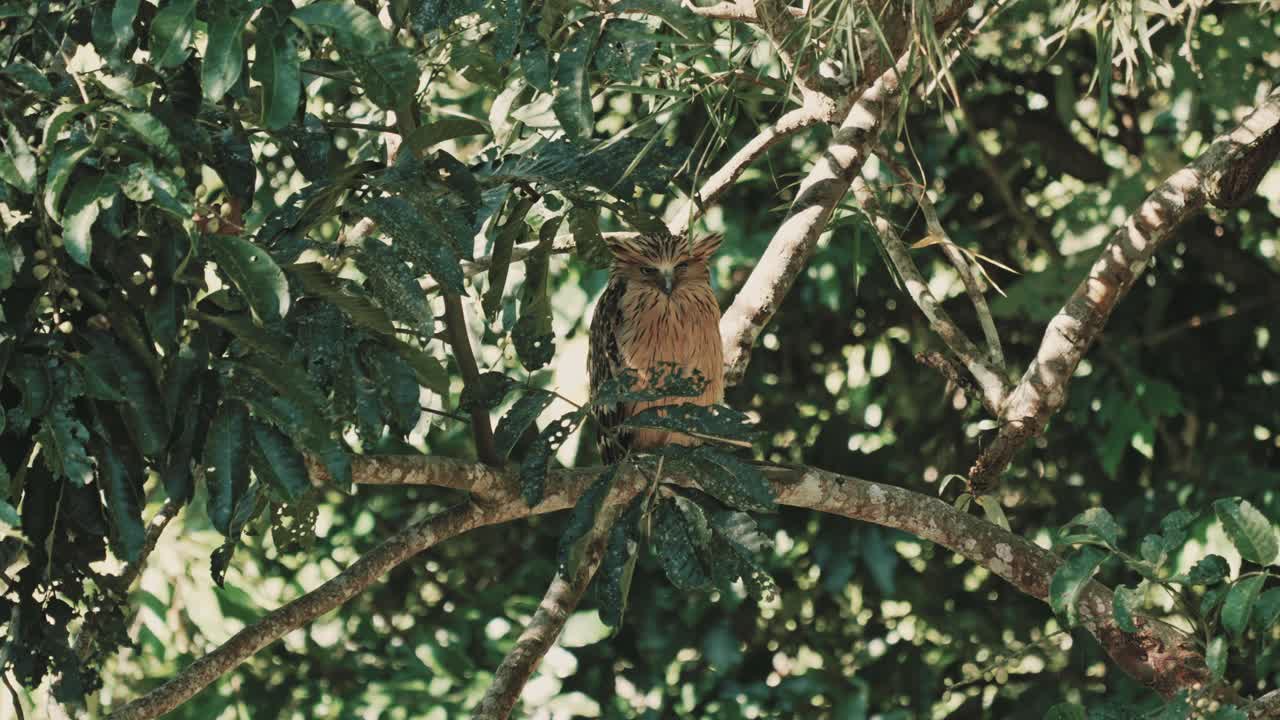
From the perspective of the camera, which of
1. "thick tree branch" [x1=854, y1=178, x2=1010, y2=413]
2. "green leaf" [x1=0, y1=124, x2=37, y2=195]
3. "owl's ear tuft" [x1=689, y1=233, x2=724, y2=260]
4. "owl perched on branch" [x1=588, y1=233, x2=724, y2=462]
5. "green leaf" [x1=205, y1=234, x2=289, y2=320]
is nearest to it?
"green leaf" [x1=0, y1=124, x2=37, y2=195]

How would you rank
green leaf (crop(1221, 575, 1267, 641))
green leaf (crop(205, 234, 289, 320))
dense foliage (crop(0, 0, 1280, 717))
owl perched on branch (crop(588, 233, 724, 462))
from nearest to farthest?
green leaf (crop(205, 234, 289, 320))
dense foliage (crop(0, 0, 1280, 717))
green leaf (crop(1221, 575, 1267, 641))
owl perched on branch (crop(588, 233, 724, 462))

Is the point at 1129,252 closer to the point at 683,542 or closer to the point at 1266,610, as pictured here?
the point at 1266,610

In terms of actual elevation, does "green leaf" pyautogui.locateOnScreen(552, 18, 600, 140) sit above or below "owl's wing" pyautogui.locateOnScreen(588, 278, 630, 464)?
below

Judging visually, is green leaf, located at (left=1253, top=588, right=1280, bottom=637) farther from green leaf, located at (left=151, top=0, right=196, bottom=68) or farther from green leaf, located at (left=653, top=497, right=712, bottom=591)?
green leaf, located at (left=151, top=0, right=196, bottom=68)

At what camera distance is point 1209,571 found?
6.77 ft

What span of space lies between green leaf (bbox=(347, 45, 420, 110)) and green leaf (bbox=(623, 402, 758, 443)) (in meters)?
0.57

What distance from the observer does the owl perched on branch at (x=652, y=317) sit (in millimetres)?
3543

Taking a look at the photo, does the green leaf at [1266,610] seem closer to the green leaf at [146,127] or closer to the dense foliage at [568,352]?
the dense foliage at [568,352]

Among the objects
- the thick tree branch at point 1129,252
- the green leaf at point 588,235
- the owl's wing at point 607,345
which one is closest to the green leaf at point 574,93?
the green leaf at point 588,235

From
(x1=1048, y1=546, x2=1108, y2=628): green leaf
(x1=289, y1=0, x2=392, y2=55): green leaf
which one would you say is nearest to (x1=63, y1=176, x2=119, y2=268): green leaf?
(x1=289, y1=0, x2=392, y2=55): green leaf

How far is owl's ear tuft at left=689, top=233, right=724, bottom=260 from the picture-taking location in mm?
3682

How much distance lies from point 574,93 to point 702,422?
50 cm

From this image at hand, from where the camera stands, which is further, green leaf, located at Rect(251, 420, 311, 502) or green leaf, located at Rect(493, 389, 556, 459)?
green leaf, located at Rect(493, 389, 556, 459)

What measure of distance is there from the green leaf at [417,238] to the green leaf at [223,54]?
25 centimetres
